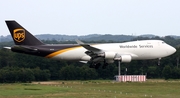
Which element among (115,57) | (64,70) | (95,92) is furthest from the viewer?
(64,70)

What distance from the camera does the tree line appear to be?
4596 inches

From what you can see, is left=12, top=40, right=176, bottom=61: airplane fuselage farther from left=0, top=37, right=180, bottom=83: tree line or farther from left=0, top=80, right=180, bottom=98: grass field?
left=0, top=37, right=180, bottom=83: tree line

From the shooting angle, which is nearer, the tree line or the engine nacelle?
the engine nacelle

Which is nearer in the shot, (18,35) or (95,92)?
(95,92)

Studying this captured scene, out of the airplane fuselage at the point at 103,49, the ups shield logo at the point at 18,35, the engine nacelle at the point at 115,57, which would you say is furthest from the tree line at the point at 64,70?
the engine nacelle at the point at 115,57

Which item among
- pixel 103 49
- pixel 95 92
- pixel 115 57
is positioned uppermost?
pixel 103 49

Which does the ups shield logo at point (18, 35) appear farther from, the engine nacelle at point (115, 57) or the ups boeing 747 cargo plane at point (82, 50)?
the engine nacelle at point (115, 57)

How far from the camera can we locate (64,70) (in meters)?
126

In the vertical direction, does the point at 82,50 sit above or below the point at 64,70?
above

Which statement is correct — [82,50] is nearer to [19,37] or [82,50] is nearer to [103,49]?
[103,49]

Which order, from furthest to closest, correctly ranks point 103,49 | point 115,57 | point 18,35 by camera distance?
point 18,35 < point 103,49 < point 115,57

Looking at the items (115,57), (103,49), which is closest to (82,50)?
(103,49)
